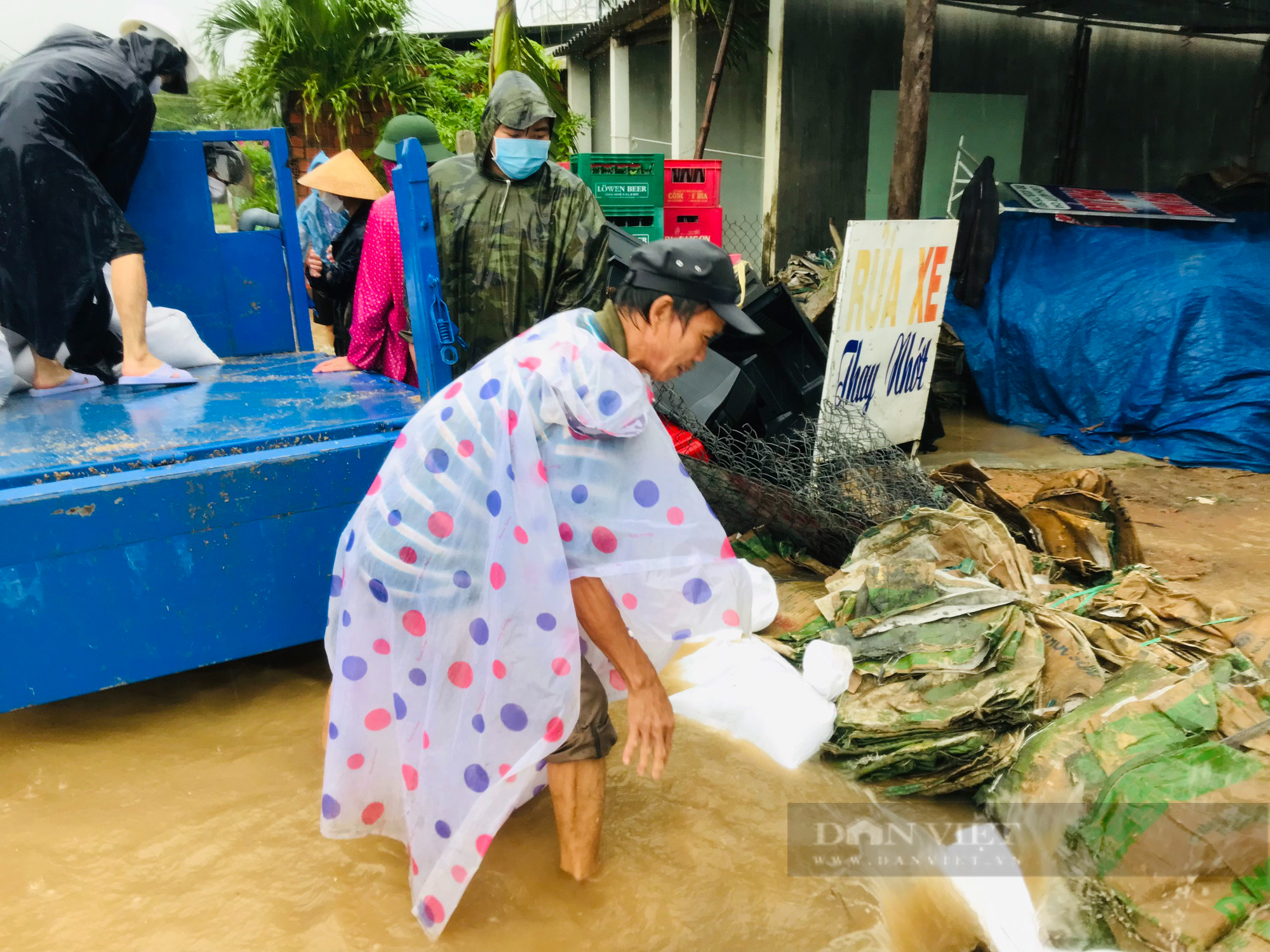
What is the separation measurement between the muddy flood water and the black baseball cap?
137cm

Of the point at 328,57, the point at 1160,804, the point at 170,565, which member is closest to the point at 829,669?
the point at 1160,804

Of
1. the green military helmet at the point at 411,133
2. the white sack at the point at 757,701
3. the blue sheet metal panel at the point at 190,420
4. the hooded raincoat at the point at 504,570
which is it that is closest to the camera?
the hooded raincoat at the point at 504,570

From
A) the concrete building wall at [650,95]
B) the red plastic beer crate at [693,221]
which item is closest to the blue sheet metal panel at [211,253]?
the red plastic beer crate at [693,221]

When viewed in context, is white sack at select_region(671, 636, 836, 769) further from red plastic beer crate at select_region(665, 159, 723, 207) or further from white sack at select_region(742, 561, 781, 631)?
red plastic beer crate at select_region(665, 159, 723, 207)

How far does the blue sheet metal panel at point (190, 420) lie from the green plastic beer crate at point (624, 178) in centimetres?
295

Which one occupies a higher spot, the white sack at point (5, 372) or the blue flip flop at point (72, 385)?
the white sack at point (5, 372)

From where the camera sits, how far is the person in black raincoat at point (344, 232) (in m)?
3.94

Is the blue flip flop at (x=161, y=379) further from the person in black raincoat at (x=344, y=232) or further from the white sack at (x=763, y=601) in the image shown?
the white sack at (x=763, y=601)

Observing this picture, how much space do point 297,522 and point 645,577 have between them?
1191 millimetres

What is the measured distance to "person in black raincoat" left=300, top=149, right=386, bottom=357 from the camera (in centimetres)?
394

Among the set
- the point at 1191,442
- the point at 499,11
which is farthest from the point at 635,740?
the point at 499,11

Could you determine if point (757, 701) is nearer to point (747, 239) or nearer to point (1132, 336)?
point (1132, 336)

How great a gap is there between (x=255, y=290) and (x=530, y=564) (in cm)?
253

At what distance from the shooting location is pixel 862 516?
3.64m
